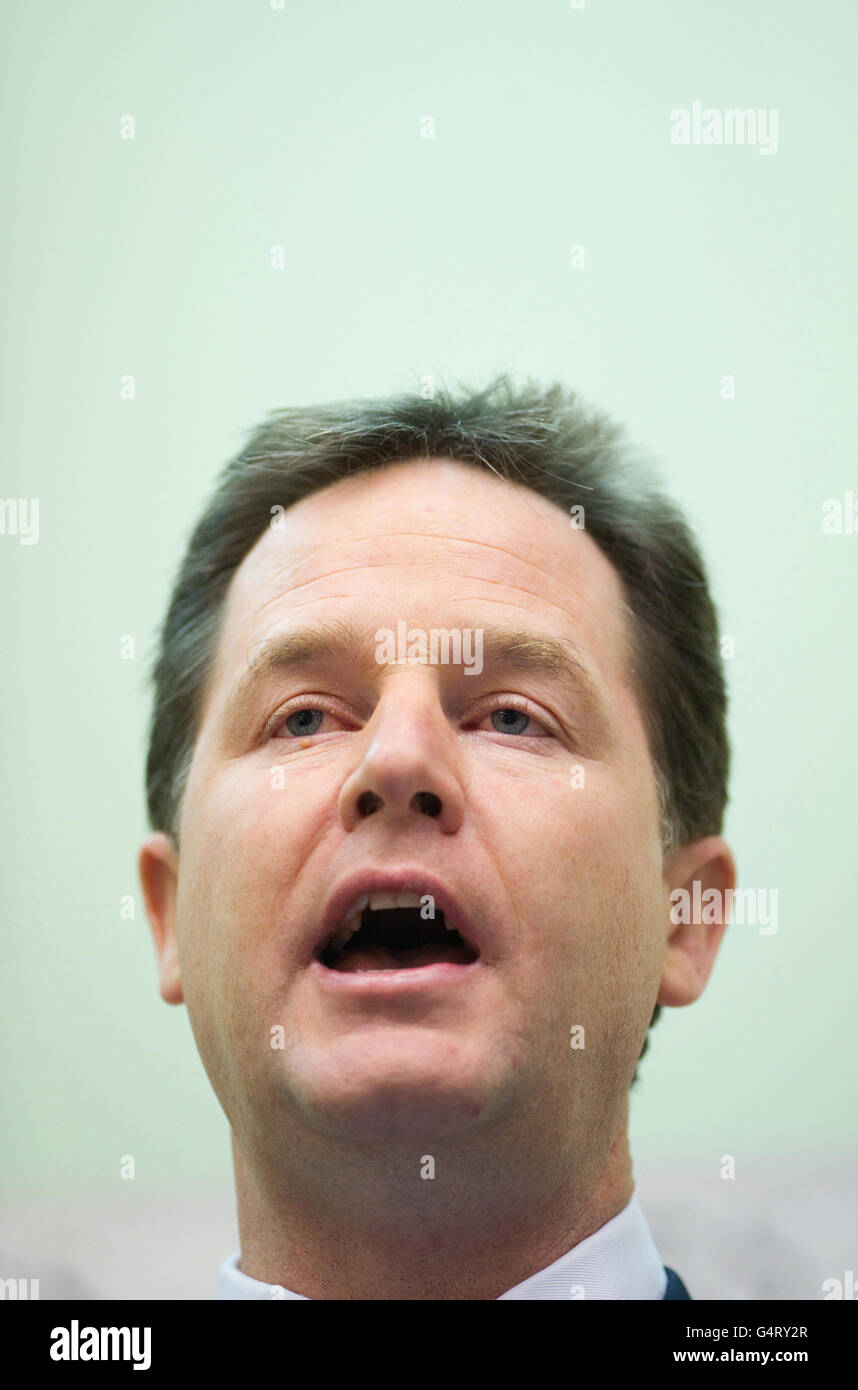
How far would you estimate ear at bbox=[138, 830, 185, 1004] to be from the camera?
5.85 ft

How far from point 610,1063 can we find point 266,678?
61 centimetres

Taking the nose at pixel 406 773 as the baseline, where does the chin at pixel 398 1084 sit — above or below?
below

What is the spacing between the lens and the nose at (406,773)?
135 cm

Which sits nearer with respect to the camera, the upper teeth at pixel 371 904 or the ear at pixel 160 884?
the upper teeth at pixel 371 904

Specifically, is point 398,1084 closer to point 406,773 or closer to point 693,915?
point 406,773

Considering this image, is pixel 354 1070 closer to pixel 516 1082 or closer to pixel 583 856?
pixel 516 1082

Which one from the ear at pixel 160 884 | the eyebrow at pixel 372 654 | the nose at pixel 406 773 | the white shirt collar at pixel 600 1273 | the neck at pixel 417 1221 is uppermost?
the eyebrow at pixel 372 654

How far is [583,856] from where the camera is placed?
1456 mm

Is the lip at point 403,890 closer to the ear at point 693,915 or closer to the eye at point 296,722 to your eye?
the eye at point 296,722

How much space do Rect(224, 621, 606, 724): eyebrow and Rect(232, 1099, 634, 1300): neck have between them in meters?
0.54

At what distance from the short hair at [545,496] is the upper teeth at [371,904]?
1.42ft

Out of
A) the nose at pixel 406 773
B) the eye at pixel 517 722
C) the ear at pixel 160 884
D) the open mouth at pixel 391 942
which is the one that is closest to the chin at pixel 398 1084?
the open mouth at pixel 391 942

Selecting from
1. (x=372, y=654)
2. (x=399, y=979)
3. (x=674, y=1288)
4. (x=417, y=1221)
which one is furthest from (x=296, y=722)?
(x=674, y=1288)
